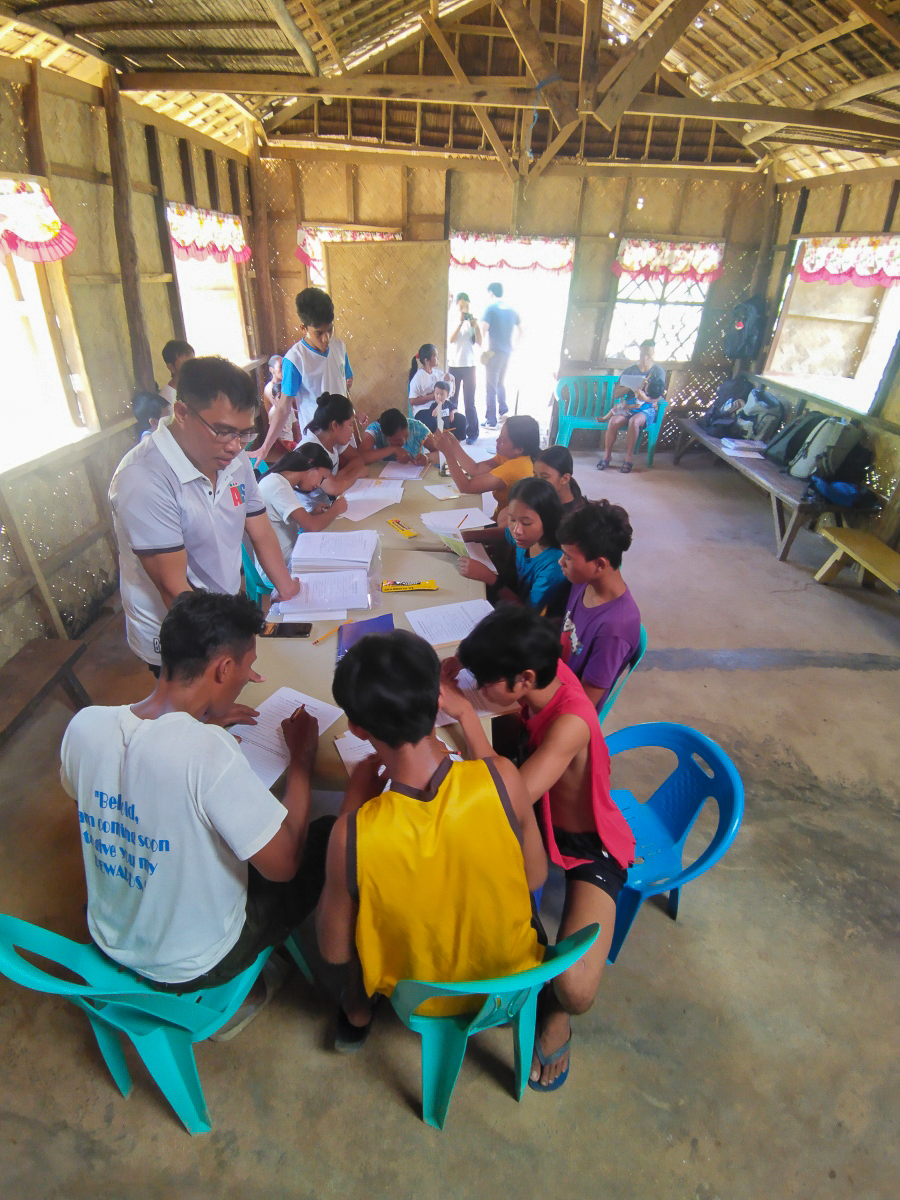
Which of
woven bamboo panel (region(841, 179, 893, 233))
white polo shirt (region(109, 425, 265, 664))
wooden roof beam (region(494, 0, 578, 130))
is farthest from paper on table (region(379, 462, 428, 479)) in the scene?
woven bamboo panel (region(841, 179, 893, 233))

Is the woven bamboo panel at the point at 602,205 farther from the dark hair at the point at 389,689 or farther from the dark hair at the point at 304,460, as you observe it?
the dark hair at the point at 389,689

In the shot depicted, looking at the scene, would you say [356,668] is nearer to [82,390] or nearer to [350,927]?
[350,927]

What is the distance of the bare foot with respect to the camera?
5.14 feet

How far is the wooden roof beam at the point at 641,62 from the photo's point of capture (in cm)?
336

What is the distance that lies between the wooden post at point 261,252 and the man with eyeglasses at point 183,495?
19.1 ft

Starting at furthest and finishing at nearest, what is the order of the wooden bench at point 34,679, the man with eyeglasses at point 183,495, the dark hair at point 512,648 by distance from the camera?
the wooden bench at point 34,679 → the man with eyeglasses at point 183,495 → the dark hair at point 512,648

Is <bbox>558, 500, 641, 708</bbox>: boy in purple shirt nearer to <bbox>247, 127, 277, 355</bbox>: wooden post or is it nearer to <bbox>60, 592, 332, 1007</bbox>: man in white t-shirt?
<bbox>60, 592, 332, 1007</bbox>: man in white t-shirt

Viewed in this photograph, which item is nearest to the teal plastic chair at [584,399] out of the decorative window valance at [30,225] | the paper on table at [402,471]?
the paper on table at [402,471]

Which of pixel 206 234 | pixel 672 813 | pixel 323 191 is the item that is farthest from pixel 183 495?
pixel 323 191

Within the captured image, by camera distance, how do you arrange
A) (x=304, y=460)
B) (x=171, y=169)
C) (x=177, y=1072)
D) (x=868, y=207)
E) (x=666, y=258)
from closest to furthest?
(x=177, y=1072)
(x=304, y=460)
(x=171, y=169)
(x=868, y=207)
(x=666, y=258)

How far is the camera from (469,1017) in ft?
4.29

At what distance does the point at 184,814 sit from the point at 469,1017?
75cm

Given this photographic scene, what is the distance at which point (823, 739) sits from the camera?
2959mm

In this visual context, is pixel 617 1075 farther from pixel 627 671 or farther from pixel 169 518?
pixel 169 518
